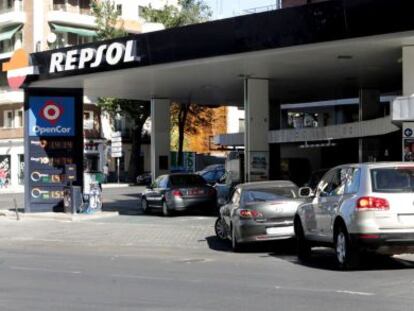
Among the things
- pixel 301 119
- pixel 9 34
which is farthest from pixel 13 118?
pixel 301 119

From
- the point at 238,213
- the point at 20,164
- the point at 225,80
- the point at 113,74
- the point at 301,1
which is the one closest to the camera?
the point at 238,213

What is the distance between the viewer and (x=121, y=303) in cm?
931

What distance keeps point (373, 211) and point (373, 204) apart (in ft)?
0.36

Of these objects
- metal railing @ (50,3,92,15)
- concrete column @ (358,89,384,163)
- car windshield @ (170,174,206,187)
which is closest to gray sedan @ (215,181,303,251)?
car windshield @ (170,174,206,187)

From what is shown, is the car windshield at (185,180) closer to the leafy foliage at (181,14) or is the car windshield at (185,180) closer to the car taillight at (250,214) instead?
the car taillight at (250,214)

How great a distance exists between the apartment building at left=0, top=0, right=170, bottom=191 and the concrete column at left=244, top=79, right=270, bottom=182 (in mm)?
37410

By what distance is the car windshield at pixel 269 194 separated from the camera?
1591 centimetres

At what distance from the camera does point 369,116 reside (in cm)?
3103

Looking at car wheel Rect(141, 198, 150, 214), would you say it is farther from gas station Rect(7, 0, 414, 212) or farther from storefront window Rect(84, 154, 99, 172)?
storefront window Rect(84, 154, 99, 172)

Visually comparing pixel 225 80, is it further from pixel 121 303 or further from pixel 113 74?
pixel 121 303

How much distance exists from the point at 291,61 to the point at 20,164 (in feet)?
152

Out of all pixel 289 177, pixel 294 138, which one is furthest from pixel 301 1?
pixel 294 138

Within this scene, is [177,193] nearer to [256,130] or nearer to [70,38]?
[256,130]

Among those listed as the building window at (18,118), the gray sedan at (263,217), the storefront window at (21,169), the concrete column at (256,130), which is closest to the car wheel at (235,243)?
the gray sedan at (263,217)
